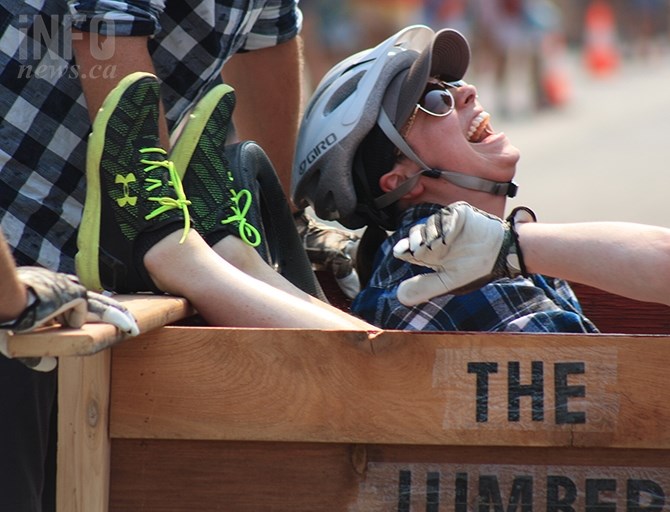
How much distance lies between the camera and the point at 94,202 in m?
2.73

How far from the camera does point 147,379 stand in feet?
7.71

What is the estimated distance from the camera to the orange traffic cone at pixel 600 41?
22047 millimetres

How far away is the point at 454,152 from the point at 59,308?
1.58 meters

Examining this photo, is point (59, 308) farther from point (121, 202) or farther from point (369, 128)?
point (369, 128)

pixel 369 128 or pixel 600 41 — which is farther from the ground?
pixel 369 128

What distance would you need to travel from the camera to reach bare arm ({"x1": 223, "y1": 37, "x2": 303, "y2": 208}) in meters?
3.99

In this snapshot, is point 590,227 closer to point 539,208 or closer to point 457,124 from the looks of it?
point 457,124

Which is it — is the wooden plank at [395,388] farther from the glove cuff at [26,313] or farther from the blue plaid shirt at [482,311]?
the blue plaid shirt at [482,311]

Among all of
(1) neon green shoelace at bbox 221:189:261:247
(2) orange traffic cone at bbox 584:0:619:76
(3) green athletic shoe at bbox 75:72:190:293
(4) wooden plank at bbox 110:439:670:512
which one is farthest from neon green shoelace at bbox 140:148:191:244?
(2) orange traffic cone at bbox 584:0:619:76

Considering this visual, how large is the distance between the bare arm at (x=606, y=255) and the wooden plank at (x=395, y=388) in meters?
0.28

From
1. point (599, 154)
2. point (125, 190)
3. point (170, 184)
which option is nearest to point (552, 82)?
point (599, 154)

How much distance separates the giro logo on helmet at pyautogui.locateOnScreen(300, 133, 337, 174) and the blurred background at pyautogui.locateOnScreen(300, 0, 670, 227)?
5.28m

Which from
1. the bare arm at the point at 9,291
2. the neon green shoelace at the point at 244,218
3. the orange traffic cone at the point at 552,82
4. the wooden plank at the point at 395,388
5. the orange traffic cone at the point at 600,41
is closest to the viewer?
the bare arm at the point at 9,291

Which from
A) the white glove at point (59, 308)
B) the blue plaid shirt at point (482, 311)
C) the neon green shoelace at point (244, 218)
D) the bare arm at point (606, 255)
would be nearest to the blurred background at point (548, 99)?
the blue plaid shirt at point (482, 311)
